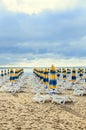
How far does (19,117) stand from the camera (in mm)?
7777

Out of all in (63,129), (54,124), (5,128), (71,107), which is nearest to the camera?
(5,128)

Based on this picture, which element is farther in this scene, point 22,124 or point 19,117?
point 19,117

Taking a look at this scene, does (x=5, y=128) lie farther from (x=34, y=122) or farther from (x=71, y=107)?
(x=71, y=107)

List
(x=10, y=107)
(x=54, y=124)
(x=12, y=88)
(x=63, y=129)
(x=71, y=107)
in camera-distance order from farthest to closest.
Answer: (x=12, y=88) → (x=71, y=107) → (x=10, y=107) → (x=54, y=124) → (x=63, y=129)

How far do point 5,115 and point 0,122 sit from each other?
79cm

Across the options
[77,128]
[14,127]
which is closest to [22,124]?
[14,127]

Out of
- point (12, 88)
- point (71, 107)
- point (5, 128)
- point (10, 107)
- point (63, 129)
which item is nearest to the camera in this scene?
point (5, 128)

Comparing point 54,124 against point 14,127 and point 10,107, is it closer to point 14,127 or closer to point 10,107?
point 14,127

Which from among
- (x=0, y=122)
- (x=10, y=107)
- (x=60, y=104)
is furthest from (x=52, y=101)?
(x=0, y=122)

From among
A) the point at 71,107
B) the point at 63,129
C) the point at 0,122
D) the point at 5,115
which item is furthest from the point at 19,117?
the point at 71,107

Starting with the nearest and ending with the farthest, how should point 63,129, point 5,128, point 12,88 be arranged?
point 5,128, point 63,129, point 12,88

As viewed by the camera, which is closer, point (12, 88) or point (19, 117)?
point (19, 117)

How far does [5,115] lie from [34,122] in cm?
91

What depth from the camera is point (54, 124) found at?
743 cm
